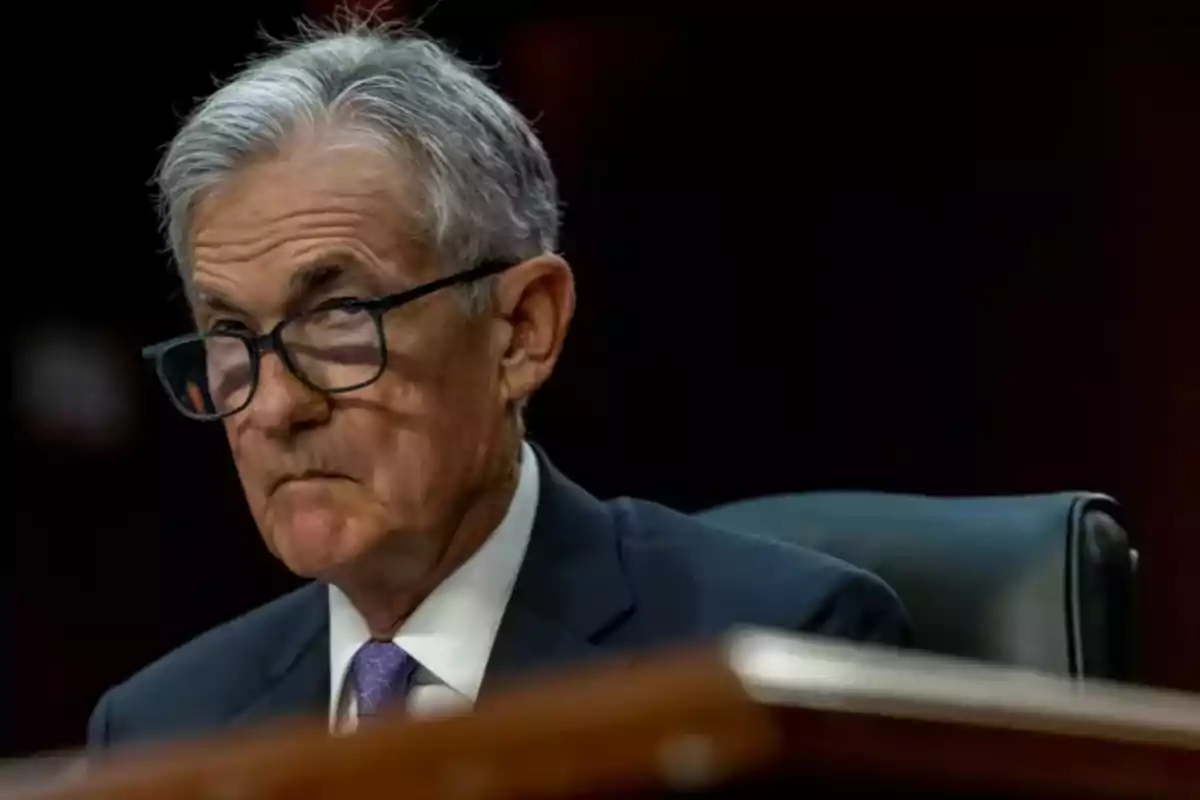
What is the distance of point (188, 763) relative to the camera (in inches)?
15.9

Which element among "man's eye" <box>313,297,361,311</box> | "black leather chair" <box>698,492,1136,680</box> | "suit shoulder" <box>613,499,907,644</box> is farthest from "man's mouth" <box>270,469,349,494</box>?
"black leather chair" <box>698,492,1136,680</box>

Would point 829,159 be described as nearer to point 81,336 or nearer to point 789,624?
point 81,336

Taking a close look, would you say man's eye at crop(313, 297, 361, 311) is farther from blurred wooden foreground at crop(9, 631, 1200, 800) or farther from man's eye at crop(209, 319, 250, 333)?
blurred wooden foreground at crop(9, 631, 1200, 800)

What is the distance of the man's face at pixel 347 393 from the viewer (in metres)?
1.22

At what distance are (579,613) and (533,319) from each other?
221 mm

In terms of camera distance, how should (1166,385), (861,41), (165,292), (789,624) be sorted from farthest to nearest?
(165,292) → (861,41) → (1166,385) → (789,624)

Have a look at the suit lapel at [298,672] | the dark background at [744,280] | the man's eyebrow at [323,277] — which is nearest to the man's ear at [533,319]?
the man's eyebrow at [323,277]

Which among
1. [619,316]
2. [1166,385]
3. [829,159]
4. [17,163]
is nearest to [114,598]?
[17,163]

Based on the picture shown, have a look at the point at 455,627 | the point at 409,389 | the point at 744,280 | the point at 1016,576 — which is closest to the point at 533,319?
the point at 409,389

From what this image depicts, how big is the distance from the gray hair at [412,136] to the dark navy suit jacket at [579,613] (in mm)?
201

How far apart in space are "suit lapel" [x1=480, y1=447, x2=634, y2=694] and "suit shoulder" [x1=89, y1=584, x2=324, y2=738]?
232 mm

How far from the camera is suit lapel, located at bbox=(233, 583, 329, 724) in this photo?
135cm

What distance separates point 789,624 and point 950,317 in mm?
1256

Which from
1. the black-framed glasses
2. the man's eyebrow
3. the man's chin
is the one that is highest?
the man's eyebrow
